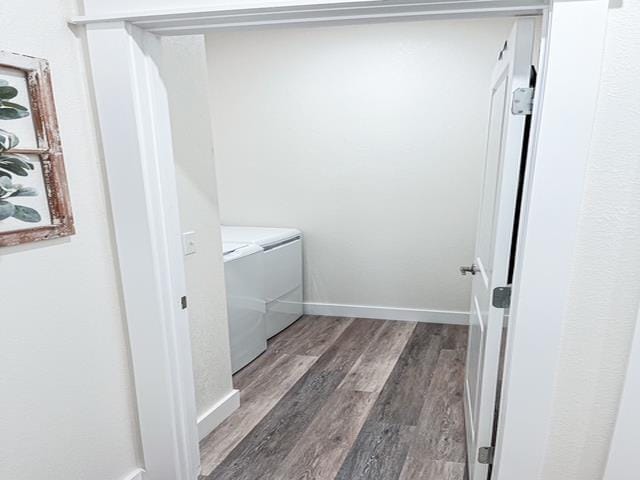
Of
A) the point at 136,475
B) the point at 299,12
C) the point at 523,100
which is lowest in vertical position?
the point at 136,475

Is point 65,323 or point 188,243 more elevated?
point 188,243

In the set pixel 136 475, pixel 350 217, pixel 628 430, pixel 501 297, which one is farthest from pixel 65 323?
pixel 350 217

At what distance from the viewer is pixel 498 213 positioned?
4.75ft

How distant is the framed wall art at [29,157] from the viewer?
3.79 ft

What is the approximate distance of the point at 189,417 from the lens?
170cm

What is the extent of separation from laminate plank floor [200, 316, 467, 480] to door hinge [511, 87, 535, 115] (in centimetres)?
154

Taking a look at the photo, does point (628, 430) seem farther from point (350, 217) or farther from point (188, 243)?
point (350, 217)

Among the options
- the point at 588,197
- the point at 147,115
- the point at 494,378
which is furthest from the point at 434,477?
the point at 147,115

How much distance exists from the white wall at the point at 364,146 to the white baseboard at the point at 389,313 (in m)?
0.06

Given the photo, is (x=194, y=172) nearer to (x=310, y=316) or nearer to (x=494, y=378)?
(x=494, y=378)

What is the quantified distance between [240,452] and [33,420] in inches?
40.4

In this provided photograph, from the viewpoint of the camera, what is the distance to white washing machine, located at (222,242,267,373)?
2650 millimetres

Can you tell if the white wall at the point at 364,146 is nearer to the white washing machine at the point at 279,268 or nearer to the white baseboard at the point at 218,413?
the white washing machine at the point at 279,268

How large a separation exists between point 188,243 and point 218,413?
970mm
